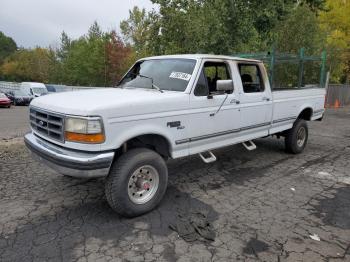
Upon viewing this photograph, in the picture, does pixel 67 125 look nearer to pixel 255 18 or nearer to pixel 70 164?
pixel 70 164

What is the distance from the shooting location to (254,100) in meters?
5.80

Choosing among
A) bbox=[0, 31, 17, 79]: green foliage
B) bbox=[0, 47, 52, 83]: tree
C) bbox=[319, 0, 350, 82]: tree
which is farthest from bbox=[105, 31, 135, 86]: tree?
bbox=[0, 31, 17, 79]: green foliage

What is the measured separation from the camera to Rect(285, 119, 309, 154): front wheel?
7.23 m

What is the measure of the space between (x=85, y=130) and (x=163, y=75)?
1898mm

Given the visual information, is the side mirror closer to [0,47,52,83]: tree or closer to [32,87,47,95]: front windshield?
[32,87,47,95]: front windshield

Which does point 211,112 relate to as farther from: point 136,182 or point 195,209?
point 136,182

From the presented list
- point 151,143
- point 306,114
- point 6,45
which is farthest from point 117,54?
point 6,45

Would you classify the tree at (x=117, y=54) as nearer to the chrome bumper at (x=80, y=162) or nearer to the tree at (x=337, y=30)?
Answer: the tree at (x=337, y=30)

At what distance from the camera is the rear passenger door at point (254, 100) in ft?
18.5

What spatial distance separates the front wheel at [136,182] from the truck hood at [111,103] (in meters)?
0.59

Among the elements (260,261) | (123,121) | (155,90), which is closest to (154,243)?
(260,261)

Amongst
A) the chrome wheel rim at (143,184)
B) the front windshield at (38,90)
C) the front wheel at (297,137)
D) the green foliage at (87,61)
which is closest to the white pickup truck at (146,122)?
the chrome wheel rim at (143,184)

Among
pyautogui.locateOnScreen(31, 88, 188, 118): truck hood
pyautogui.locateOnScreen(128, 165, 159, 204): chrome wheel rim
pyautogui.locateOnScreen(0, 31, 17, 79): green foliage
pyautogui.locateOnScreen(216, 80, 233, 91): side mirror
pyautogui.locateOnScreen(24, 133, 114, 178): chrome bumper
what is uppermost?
pyautogui.locateOnScreen(0, 31, 17, 79): green foliage

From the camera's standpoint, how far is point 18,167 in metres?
6.17
